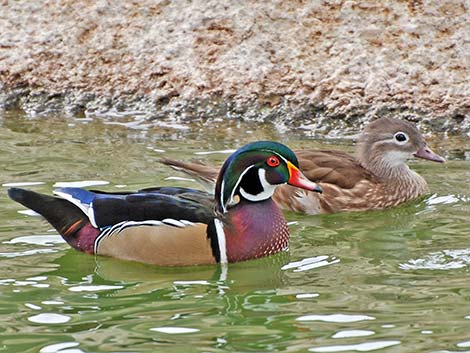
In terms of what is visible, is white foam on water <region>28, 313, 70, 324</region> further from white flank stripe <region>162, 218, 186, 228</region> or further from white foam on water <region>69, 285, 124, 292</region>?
white flank stripe <region>162, 218, 186, 228</region>

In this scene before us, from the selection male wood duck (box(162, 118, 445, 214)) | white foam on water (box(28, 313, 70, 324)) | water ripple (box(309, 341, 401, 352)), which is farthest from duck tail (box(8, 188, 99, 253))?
water ripple (box(309, 341, 401, 352))

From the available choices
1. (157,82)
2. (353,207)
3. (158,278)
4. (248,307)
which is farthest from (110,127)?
(248,307)

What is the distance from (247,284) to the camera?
8.25m

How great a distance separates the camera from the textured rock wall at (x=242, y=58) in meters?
12.6

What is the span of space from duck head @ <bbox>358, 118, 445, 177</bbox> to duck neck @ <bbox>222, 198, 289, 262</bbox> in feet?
7.64

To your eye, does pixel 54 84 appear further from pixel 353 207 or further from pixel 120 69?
pixel 353 207

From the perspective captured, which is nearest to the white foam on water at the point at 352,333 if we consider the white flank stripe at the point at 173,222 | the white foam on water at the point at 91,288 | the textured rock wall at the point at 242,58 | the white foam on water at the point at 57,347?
the white foam on water at the point at 57,347

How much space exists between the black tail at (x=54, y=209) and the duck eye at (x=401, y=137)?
129 inches

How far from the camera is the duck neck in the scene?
8.71m

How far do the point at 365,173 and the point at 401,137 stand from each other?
440mm

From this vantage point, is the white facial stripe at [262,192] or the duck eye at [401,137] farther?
the duck eye at [401,137]

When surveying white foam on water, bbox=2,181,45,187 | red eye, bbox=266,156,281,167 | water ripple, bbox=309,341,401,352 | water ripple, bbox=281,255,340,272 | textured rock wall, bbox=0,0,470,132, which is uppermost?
textured rock wall, bbox=0,0,470,132

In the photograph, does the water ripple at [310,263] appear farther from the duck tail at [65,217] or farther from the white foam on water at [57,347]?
the white foam on water at [57,347]

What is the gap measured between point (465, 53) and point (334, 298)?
5.59m
